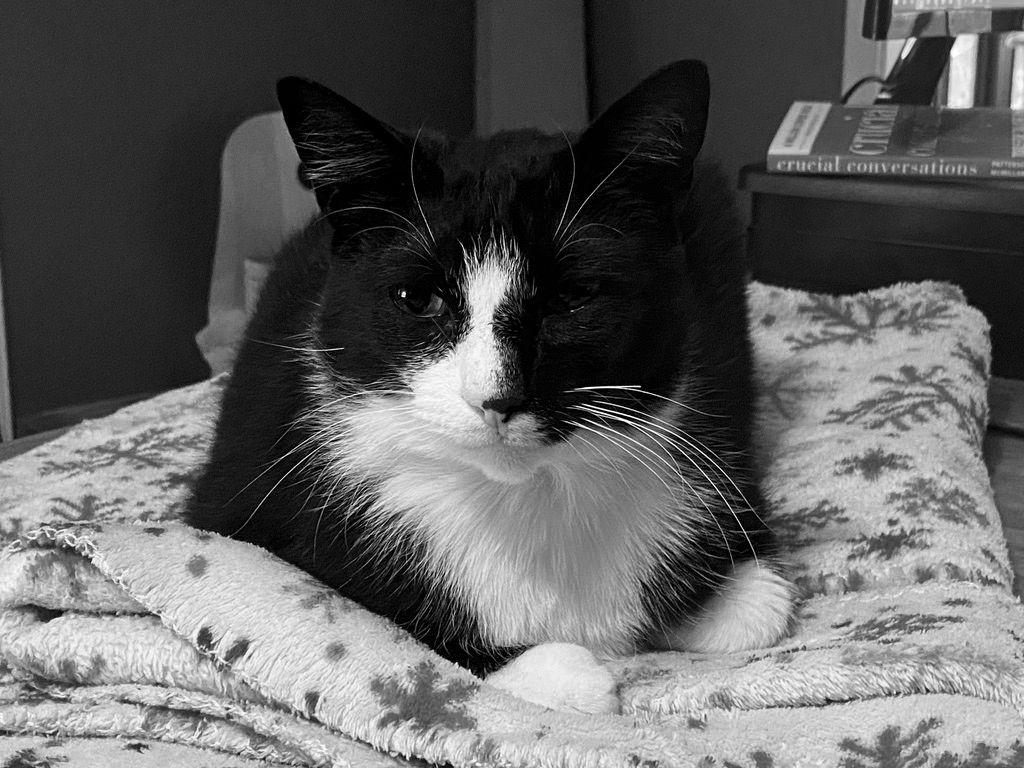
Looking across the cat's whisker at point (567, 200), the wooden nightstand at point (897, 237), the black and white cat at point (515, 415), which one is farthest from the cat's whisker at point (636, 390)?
the wooden nightstand at point (897, 237)

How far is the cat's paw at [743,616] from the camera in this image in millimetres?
931

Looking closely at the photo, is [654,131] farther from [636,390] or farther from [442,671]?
[442,671]

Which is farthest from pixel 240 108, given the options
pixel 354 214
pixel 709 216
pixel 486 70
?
pixel 354 214

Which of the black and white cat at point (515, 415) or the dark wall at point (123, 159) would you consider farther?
the dark wall at point (123, 159)

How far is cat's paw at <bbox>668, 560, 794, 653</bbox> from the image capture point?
0.93m

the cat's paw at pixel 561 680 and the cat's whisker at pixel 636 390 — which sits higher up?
the cat's whisker at pixel 636 390

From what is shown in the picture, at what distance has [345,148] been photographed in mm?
842

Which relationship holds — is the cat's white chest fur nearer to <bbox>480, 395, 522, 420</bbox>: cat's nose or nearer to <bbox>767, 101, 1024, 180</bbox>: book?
<bbox>480, 395, 522, 420</bbox>: cat's nose

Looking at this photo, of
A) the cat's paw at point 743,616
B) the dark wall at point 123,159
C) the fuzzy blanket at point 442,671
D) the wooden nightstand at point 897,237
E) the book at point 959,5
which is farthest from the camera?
the dark wall at point 123,159

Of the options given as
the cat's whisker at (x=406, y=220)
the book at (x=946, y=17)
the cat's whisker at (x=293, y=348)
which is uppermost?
the book at (x=946, y=17)

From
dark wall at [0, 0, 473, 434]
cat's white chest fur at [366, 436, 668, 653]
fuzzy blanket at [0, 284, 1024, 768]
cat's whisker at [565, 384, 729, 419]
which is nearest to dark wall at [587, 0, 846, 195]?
dark wall at [0, 0, 473, 434]

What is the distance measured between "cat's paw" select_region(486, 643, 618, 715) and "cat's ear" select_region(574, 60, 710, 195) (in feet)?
1.23

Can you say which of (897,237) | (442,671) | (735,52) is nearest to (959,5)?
(897,237)

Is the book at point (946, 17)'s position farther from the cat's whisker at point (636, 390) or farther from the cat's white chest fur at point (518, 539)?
the cat's white chest fur at point (518, 539)
